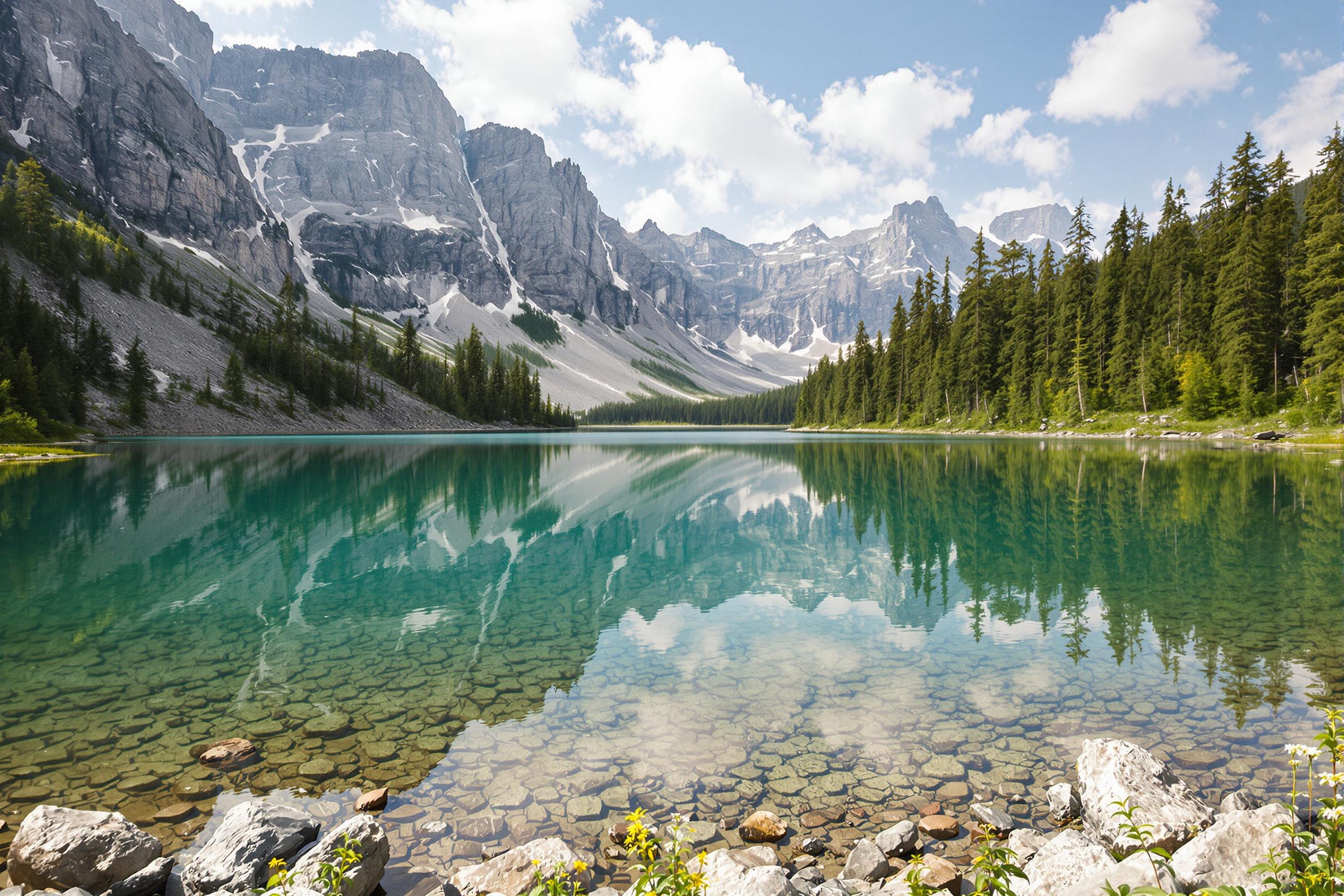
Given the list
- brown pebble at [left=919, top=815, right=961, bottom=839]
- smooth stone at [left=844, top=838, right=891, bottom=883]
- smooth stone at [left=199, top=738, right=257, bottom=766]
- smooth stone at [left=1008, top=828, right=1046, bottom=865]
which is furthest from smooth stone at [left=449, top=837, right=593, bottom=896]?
smooth stone at [left=1008, top=828, right=1046, bottom=865]

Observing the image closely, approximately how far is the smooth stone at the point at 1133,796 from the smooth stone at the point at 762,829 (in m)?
3.02

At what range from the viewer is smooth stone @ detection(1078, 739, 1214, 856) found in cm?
588

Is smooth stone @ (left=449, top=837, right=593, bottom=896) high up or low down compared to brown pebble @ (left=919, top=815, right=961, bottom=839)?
up

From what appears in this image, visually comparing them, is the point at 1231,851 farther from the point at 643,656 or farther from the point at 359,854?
the point at 643,656

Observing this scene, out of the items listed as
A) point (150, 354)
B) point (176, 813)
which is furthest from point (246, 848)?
point (150, 354)

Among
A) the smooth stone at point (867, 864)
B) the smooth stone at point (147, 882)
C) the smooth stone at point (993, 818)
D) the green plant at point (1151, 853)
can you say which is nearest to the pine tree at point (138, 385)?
the smooth stone at point (147, 882)

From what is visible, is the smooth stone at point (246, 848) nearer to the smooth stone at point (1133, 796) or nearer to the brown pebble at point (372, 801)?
the brown pebble at point (372, 801)

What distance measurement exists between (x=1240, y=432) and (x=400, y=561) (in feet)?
268

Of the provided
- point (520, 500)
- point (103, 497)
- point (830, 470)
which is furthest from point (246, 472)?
point (830, 470)

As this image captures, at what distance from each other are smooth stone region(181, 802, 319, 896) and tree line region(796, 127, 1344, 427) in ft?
255

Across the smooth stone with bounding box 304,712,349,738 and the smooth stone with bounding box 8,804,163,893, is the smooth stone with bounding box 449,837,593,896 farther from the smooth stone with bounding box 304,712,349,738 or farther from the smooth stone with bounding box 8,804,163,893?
the smooth stone with bounding box 304,712,349,738

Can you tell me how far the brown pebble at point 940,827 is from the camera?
260 inches

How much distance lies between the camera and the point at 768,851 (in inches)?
242

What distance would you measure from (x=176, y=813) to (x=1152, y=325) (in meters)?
103
